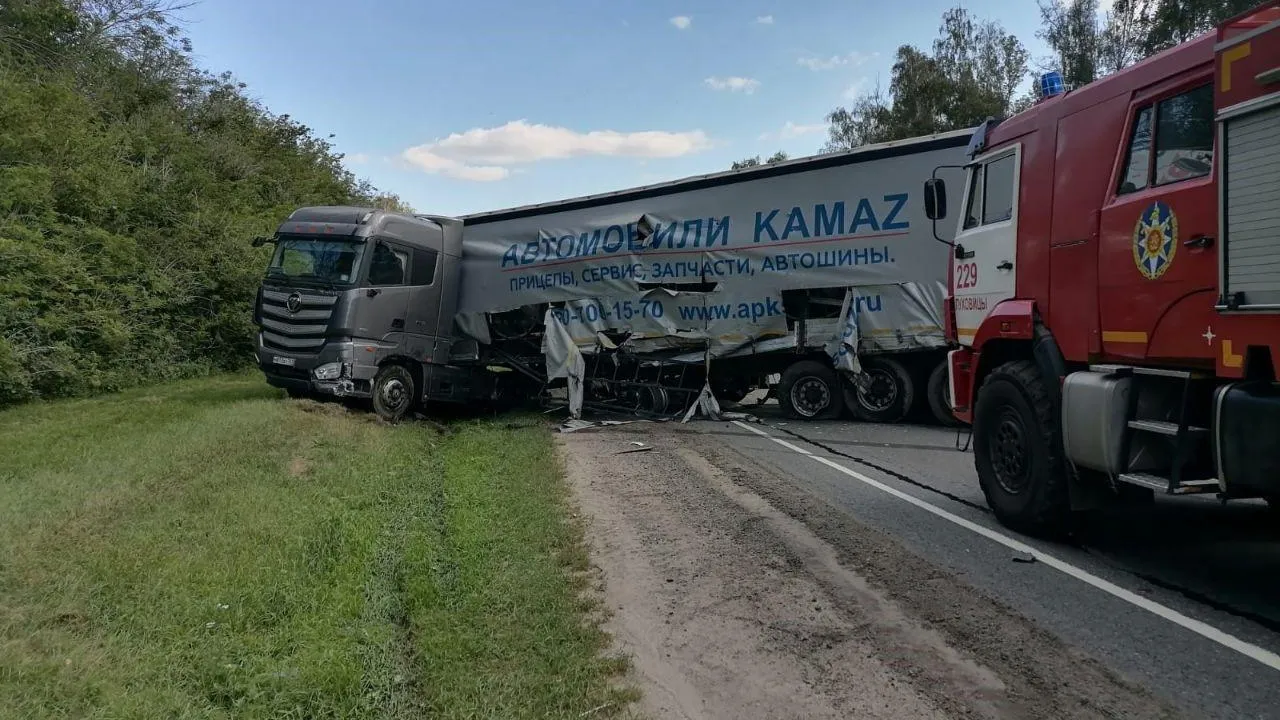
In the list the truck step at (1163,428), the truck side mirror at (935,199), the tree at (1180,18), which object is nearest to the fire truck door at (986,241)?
the truck side mirror at (935,199)

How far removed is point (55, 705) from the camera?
10.6 ft

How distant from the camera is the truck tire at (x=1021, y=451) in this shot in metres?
5.34

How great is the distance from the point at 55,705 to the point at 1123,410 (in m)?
5.54

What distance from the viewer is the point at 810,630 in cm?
410

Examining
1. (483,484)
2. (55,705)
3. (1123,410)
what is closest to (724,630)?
(1123,410)

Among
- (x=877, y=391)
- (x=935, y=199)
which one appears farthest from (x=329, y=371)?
(x=935, y=199)

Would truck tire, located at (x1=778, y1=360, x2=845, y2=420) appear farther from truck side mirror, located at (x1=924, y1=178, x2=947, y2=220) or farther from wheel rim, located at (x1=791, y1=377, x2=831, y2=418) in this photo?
truck side mirror, located at (x1=924, y1=178, x2=947, y2=220)

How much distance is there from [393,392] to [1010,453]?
9437mm

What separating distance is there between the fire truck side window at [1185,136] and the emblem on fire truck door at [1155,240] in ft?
0.62

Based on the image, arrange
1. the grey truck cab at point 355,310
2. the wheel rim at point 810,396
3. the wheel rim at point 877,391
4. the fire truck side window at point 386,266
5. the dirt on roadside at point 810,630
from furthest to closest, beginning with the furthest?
the fire truck side window at point 386,266 < the wheel rim at point 810,396 < the grey truck cab at point 355,310 < the wheel rim at point 877,391 < the dirt on roadside at point 810,630

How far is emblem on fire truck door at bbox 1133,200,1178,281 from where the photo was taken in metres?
4.41

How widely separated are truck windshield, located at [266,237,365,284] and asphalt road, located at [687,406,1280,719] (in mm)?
7557

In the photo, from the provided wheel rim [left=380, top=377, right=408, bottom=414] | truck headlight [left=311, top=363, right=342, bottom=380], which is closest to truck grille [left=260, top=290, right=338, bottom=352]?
truck headlight [left=311, top=363, right=342, bottom=380]

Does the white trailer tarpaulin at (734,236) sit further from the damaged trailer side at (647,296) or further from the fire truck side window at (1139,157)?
the fire truck side window at (1139,157)
